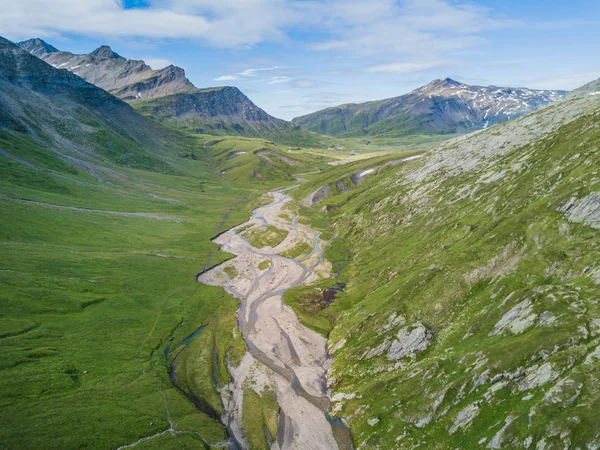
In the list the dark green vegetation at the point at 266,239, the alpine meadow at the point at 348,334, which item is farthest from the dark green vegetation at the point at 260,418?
the dark green vegetation at the point at 266,239

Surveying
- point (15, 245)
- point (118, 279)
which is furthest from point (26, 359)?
point (15, 245)

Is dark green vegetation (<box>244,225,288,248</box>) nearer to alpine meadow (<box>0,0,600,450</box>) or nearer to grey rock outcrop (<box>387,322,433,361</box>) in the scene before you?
alpine meadow (<box>0,0,600,450</box>)

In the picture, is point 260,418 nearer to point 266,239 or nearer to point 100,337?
point 100,337

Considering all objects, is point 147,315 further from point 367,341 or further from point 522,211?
point 522,211

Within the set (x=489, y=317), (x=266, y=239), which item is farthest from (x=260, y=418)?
(x=266, y=239)

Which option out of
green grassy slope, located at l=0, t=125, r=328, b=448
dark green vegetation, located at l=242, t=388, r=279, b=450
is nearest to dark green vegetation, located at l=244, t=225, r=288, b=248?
green grassy slope, located at l=0, t=125, r=328, b=448
